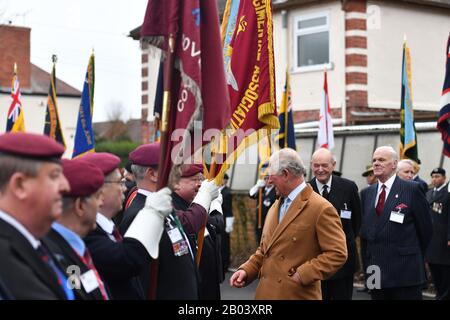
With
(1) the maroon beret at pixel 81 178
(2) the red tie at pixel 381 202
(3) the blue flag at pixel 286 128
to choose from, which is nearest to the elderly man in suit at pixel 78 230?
(1) the maroon beret at pixel 81 178

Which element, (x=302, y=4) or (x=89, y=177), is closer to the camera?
(x=89, y=177)

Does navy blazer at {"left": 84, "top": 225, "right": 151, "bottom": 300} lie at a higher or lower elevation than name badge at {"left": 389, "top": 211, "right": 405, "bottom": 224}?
higher

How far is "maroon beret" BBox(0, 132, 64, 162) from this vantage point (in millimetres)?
3008

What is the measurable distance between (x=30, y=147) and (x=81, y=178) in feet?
2.70

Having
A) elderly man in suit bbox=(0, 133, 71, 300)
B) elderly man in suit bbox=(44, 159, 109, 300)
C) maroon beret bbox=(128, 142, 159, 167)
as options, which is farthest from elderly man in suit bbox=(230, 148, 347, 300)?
elderly man in suit bbox=(0, 133, 71, 300)

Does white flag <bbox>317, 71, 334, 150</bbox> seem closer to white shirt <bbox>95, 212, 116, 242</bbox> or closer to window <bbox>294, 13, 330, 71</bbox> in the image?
window <bbox>294, 13, 330, 71</bbox>

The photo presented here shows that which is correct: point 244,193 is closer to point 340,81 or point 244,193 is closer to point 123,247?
point 340,81

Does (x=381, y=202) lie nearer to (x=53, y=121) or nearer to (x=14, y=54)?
(x=53, y=121)

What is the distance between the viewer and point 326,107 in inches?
599

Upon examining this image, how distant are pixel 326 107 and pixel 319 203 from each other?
9506 mm

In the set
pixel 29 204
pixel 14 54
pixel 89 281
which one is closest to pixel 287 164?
pixel 89 281

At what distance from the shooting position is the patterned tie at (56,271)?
3.14m

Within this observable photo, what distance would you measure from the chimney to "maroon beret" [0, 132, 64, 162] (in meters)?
34.8
